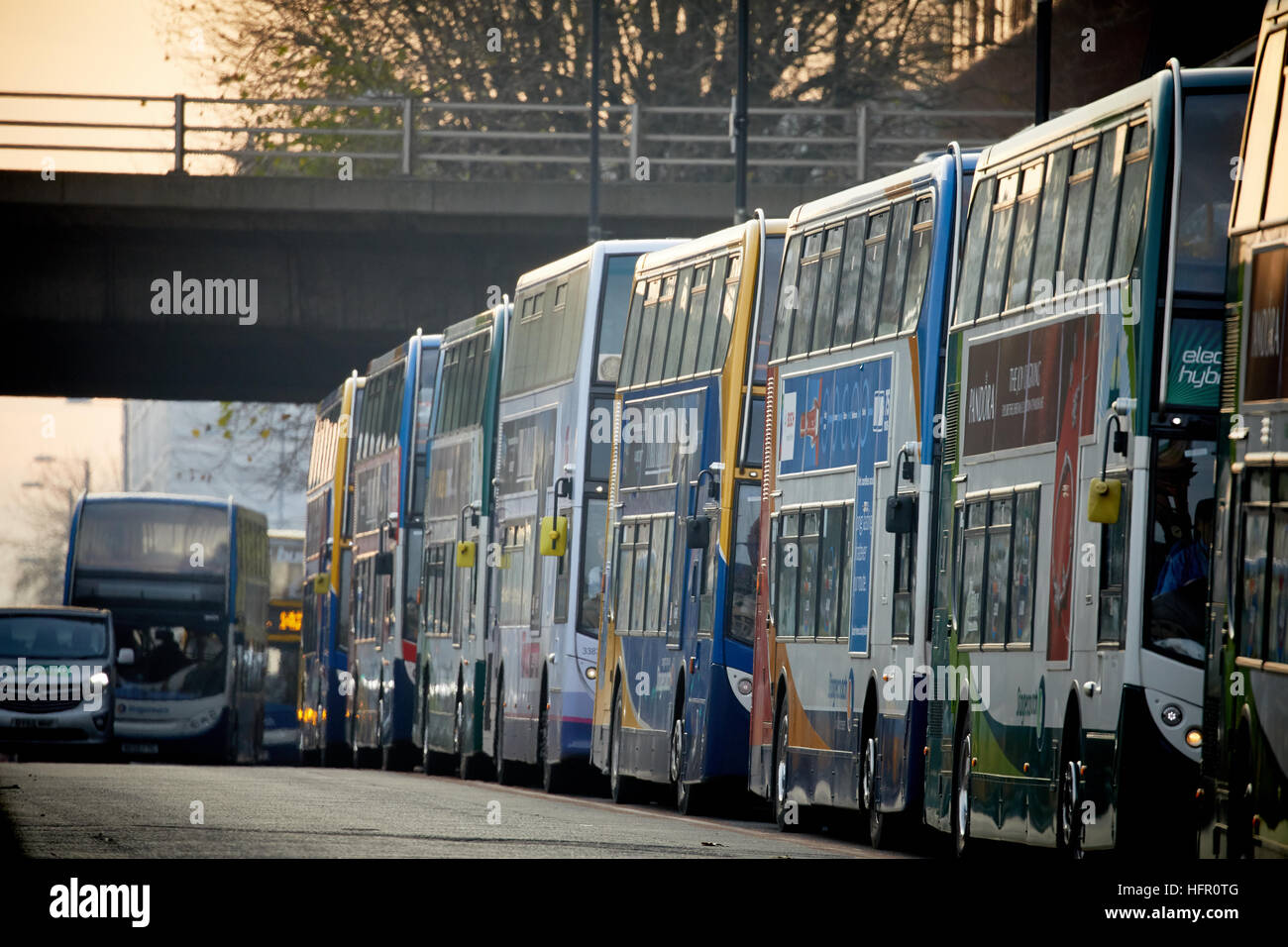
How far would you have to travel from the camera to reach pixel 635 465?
29234 mm

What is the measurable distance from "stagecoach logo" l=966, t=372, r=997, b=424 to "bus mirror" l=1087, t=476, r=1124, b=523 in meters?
2.88

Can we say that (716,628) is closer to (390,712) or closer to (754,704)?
(754,704)

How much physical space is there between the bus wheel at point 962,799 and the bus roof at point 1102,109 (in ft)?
12.4

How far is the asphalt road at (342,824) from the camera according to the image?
54.8 ft

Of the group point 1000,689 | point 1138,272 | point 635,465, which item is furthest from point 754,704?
point 1138,272

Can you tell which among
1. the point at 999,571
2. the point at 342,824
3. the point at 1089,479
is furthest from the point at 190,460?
the point at 1089,479

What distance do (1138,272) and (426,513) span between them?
26.8m

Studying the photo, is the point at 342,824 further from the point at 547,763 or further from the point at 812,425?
the point at 547,763

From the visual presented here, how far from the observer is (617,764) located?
28688 mm

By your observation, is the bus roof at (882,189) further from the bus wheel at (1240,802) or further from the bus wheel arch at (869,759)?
the bus wheel at (1240,802)

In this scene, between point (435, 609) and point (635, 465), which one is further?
point (435, 609)

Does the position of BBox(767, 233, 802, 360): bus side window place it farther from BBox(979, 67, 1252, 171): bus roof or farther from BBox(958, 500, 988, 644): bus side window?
BBox(958, 500, 988, 644): bus side window

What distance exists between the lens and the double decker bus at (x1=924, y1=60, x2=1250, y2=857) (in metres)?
15.9

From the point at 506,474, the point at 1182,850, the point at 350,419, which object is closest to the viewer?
the point at 1182,850
